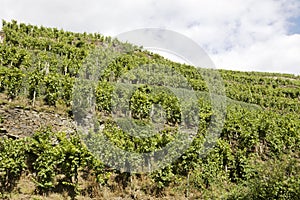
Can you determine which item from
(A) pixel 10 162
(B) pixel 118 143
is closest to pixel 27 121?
(A) pixel 10 162

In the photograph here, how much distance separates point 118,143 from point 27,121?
8.98 metres

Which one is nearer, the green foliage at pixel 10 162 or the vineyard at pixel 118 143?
the green foliage at pixel 10 162

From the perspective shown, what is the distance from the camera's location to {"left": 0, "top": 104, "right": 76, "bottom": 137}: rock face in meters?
26.6

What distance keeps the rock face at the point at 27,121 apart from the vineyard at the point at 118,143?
0.33 m

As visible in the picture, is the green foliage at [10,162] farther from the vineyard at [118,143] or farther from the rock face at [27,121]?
the rock face at [27,121]

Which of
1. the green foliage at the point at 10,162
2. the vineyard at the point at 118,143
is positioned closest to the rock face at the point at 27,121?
the vineyard at the point at 118,143

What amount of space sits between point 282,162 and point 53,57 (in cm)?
3522

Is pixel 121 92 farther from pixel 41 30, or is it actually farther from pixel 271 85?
pixel 271 85

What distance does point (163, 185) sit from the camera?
26.6 meters

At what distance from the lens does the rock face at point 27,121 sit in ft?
87.2

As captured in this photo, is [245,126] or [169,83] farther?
[169,83]

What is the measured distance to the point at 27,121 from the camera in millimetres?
27688

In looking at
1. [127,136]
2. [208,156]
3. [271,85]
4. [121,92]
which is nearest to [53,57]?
[121,92]

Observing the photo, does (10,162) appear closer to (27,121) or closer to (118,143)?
(27,121)
